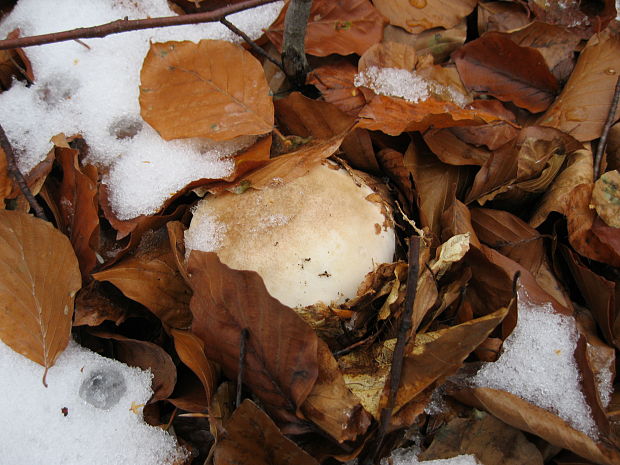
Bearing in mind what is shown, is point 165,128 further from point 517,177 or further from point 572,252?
point 572,252

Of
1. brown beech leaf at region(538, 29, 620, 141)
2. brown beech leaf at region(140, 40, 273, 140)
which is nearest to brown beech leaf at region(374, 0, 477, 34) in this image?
brown beech leaf at region(538, 29, 620, 141)

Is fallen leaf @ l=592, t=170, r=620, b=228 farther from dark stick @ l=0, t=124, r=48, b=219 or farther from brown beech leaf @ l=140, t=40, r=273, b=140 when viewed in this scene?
dark stick @ l=0, t=124, r=48, b=219

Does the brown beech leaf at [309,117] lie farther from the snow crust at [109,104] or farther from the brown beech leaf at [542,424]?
the brown beech leaf at [542,424]

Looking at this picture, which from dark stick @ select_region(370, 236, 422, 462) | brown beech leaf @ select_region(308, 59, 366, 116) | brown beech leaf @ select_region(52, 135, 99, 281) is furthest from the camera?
brown beech leaf @ select_region(308, 59, 366, 116)

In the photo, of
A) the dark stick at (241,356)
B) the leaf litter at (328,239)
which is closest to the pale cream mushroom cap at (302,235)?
the leaf litter at (328,239)

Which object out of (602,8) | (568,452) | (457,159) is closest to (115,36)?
(457,159)
